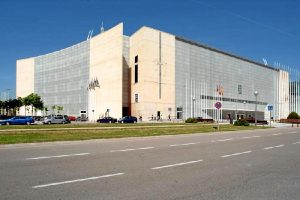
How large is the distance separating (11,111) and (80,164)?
139 meters

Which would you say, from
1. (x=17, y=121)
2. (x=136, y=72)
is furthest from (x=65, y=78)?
(x=17, y=121)

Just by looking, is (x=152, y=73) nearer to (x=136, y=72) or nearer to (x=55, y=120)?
(x=136, y=72)

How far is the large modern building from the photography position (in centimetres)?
9581

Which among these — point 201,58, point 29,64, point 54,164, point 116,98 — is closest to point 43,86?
point 29,64

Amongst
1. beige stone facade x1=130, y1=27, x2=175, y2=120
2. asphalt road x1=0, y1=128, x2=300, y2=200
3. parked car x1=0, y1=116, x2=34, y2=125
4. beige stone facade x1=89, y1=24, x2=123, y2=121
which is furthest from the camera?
beige stone facade x1=89, y1=24, x2=123, y2=121

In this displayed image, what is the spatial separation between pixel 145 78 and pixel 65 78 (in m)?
40.1

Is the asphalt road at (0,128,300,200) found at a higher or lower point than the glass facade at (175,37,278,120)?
Result: lower

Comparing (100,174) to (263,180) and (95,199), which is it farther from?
(263,180)

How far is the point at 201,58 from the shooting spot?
11088 cm

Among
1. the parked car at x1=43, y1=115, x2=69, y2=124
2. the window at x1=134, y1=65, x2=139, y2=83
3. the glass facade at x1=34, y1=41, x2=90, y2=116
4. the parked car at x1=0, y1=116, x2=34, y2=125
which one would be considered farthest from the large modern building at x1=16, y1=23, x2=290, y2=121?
the parked car at x1=0, y1=116, x2=34, y2=125

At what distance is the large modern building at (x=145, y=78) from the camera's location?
314ft

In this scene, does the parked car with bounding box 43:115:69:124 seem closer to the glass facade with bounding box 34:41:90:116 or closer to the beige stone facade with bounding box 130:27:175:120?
the beige stone facade with bounding box 130:27:175:120

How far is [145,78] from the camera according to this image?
9306 cm

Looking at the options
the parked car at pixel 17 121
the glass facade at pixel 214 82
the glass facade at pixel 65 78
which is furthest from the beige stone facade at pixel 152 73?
the parked car at pixel 17 121
